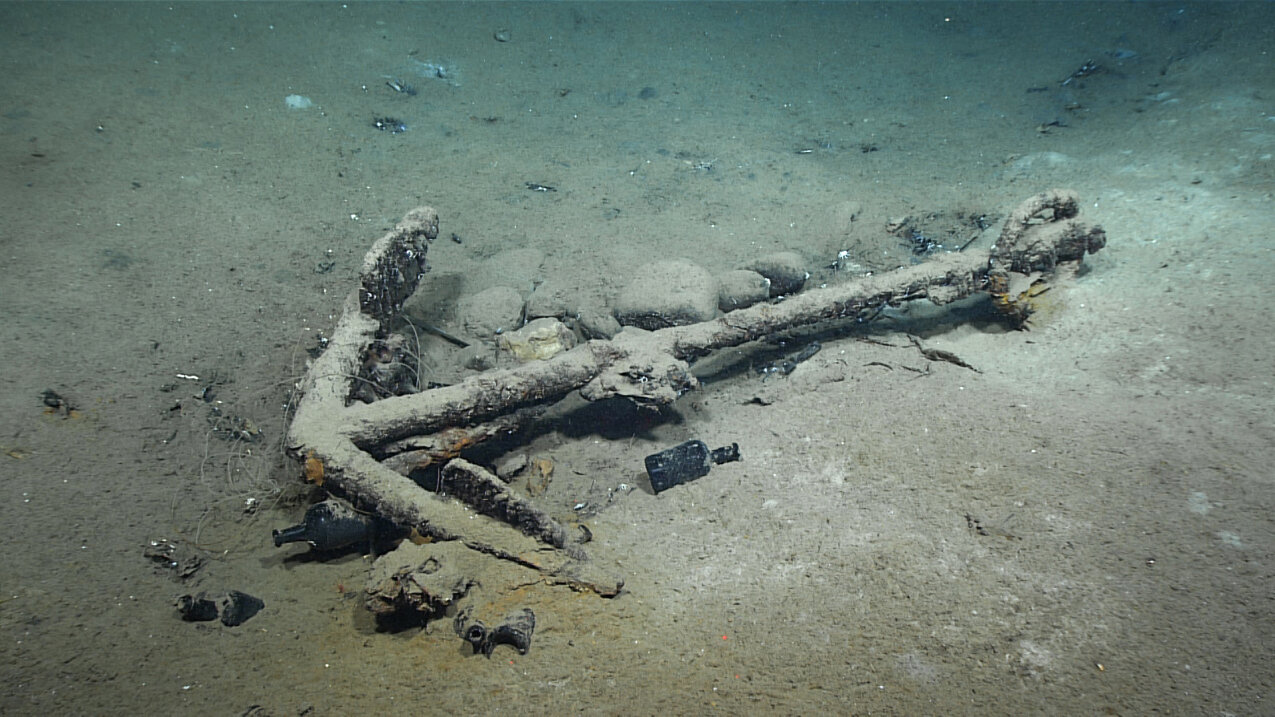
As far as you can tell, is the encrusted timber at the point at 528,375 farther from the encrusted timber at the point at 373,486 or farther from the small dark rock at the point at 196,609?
the small dark rock at the point at 196,609

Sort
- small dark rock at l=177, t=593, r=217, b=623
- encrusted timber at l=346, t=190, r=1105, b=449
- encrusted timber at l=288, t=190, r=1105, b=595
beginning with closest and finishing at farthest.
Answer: small dark rock at l=177, t=593, r=217, b=623, encrusted timber at l=288, t=190, r=1105, b=595, encrusted timber at l=346, t=190, r=1105, b=449

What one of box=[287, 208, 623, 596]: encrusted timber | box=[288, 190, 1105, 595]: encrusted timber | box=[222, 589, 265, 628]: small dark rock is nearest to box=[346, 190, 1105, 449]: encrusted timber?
box=[288, 190, 1105, 595]: encrusted timber

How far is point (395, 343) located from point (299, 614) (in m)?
1.57

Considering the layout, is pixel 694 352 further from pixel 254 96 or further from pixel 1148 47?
pixel 1148 47

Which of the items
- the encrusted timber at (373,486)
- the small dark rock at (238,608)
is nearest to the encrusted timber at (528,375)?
the encrusted timber at (373,486)

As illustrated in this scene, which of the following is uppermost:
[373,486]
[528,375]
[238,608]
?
[528,375]

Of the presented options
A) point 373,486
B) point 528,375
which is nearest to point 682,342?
point 528,375

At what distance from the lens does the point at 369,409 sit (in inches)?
103

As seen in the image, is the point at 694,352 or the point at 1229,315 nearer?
the point at 1229,315

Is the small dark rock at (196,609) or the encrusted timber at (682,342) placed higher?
the encrusted timber at (682,342)

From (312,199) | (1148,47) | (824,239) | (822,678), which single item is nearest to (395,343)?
(312,199)

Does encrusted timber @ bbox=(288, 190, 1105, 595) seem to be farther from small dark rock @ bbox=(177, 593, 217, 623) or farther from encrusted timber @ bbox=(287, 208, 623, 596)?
small dark rock @ bbox=(177, 593, 217, 623)

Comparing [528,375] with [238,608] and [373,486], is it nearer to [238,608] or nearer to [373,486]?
[373,486]

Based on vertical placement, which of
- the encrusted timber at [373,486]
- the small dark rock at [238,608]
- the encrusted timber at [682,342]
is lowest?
the small dark rock at [238,608]
